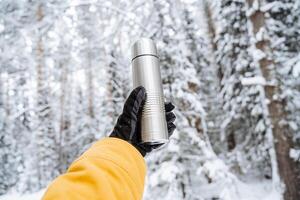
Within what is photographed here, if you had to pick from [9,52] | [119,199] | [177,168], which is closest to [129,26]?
[9,52]

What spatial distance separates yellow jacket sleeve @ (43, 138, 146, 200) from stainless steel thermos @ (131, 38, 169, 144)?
0.27m

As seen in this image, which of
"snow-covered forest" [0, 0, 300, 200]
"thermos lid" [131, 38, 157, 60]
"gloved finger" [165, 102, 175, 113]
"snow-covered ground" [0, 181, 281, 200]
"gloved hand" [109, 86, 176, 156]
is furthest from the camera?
"snow-covered ground" [0, 181, 281, 200]

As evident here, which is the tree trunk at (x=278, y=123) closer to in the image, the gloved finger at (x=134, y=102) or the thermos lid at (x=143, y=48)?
the thermos lid at (x=143, y=48)

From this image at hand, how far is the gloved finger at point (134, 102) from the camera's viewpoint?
72.7 inches

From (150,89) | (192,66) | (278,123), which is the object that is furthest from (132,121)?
(192,66)

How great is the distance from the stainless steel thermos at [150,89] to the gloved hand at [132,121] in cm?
5

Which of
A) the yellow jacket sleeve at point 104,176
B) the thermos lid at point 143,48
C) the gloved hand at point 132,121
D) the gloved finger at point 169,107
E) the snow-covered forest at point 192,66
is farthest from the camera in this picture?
the snow-covered forest at point 192,66

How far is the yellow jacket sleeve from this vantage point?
124cm

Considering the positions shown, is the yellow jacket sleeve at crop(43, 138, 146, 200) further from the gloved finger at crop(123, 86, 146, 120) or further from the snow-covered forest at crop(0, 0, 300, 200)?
the snow-covered forest at crop(0, 0, 300, 200)

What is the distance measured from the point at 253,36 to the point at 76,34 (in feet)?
18.0

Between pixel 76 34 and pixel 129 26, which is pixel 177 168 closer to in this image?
pixel 129 26

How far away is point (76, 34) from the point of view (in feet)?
32.1

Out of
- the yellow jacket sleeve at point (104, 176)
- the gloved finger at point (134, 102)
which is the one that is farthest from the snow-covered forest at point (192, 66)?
the yellow jacket sleeve at point (104, 176)

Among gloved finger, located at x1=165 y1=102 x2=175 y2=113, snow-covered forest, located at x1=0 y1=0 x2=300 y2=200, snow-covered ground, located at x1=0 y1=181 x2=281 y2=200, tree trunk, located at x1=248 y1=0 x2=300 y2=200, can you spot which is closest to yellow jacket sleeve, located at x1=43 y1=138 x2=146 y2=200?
gloved finger, located at x1=165 y1=102 x2=175 y2=113
